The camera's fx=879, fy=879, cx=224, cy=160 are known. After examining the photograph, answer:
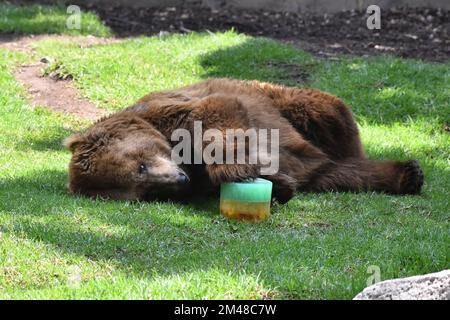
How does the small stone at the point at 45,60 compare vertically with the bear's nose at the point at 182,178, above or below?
below

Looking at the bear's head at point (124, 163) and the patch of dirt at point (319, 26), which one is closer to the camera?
the bear's head at point (124, 163)

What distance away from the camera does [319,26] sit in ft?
50.7

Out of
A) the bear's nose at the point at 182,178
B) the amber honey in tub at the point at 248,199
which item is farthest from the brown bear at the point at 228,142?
the amber honey in tub at the point at 248,199

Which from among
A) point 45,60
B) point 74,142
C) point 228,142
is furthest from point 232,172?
point 45,60

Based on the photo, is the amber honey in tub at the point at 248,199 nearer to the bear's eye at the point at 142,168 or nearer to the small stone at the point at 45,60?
the bear's eye at the point at 142,168

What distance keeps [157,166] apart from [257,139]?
0.88 metres

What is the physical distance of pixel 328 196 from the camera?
7.91 metres

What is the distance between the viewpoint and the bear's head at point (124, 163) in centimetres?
723

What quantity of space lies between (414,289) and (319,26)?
37.0 ft

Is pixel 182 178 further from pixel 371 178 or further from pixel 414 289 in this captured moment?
pixel 414 289

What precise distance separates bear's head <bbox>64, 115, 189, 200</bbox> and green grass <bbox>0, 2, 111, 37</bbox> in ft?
23.1

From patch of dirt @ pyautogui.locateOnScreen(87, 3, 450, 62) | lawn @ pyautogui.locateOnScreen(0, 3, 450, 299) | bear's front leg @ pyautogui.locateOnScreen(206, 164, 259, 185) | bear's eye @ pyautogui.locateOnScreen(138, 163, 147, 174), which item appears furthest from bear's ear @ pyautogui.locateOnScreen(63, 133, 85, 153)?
patch of dirt @ pyautogui.locateOnScreen(87, 3, 450, 62)

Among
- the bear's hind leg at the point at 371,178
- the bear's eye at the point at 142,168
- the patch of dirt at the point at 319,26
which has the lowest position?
the bear's hind leg at the point at 371,178

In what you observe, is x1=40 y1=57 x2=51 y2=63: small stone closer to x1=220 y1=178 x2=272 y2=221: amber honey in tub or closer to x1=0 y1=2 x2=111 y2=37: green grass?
x1=0 y1=2 x2=111 y2=37: green grass
